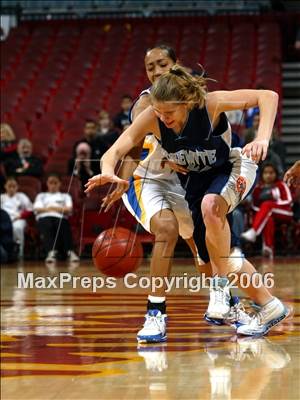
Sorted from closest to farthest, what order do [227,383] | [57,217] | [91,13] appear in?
[227,383]
[57,217]
[91,13]

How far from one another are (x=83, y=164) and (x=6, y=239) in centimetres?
124

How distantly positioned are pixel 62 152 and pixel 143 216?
23.9 feet

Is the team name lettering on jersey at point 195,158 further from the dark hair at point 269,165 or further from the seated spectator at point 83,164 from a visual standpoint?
the dark hair at point 269,165

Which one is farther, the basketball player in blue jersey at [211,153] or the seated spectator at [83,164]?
the seated spectator at [83,164]

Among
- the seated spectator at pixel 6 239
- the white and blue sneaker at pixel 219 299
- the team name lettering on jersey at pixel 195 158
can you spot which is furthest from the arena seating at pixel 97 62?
the team name lettering on jersey at pixel 195 158

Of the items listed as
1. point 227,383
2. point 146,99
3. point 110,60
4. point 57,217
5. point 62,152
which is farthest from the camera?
point 110,60

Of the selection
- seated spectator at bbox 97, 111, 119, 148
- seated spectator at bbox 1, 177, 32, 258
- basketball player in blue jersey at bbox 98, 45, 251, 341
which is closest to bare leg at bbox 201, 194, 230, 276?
basketball player in blue jersey at bbox 98, 45, 251, 341

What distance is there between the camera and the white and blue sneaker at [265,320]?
4.54 m

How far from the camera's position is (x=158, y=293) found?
4547 mm

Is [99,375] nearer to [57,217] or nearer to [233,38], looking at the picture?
[57,217]

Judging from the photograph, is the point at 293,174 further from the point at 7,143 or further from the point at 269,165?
the point at 7,143

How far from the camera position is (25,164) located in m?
11.2

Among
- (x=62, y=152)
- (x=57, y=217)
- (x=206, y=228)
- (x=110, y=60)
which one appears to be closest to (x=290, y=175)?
(x=206, y=228)

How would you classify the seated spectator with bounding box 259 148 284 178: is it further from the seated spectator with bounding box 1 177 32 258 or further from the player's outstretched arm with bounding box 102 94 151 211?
the player's outstretched arm with bounding box 102 94 151 211
